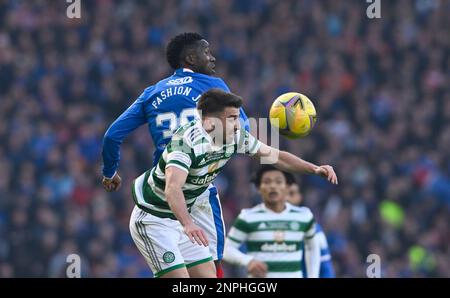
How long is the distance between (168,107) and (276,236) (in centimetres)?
244

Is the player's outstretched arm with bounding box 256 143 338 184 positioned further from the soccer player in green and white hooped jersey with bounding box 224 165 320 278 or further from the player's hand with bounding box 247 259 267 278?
the soccer player in green and white hooped jersey with bounding box 224 165 320 278

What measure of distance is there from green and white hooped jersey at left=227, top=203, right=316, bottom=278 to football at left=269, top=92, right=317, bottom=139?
79.1 inches

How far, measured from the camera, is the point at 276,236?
10758 mm

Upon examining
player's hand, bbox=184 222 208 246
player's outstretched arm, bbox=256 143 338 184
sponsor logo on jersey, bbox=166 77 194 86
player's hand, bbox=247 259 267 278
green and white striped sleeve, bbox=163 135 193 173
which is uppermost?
sponsor logo on jersey, bbox=166 77 194 86

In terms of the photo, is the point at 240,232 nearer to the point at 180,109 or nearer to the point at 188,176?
the point at 180,109

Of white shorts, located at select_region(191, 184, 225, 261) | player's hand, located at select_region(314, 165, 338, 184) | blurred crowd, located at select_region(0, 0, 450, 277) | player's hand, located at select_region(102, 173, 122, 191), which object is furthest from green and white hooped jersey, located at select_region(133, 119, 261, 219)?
blurred crowd, located at select_region(0, 0, 450, 277)

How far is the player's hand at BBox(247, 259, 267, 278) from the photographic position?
10406mm

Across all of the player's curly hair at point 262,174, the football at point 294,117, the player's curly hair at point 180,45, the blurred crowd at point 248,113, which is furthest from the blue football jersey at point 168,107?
the blurred crowd at point 248,113

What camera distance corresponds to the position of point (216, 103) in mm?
7852

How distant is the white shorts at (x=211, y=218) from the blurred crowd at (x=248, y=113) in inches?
271

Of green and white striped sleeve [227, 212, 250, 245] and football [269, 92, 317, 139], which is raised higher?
football [269, 92, 317, 139]
